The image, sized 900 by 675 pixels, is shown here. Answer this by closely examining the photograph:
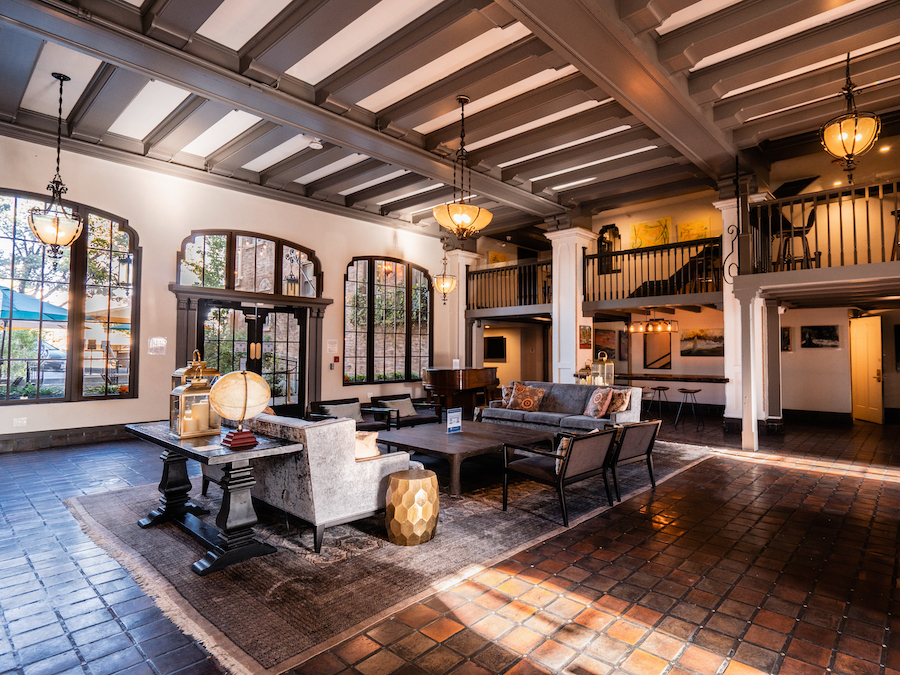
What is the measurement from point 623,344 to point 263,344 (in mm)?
9273

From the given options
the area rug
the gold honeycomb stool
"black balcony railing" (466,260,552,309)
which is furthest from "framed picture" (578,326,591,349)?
the gold honeycomb stool

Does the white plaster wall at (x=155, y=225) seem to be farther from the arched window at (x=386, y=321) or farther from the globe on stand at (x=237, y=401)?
the globe on stand at (x=237, y=401)

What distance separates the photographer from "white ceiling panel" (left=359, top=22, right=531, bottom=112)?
190 inches

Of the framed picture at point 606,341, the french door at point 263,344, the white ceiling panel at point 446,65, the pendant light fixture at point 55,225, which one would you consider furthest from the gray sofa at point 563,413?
the framed picture at point 606,341

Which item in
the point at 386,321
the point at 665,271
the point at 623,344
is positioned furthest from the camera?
the point at 623,344

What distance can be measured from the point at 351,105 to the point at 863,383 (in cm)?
1160

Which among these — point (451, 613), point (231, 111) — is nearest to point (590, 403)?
point (451, 613)

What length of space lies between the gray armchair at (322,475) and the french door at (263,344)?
16.6 ft

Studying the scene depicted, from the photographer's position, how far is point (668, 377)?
35.0 ft

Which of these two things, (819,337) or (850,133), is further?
(819,337)

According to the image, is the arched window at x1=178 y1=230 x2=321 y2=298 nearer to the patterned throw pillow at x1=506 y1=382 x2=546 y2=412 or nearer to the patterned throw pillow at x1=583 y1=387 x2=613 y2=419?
the patterned throw pillow at x1=506 y1=382 x2=546 y2=412

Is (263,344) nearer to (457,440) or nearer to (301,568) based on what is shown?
(457,440)

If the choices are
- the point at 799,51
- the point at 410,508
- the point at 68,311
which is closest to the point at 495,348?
the point at 68,311

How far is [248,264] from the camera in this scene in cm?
867
